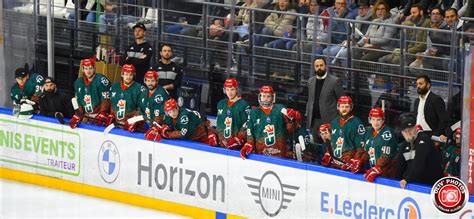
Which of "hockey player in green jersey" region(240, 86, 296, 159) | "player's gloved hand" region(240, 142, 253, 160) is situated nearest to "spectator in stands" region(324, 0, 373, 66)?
"hockey player in green jersey" region(240, 86, 296, 159)

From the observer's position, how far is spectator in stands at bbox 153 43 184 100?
15484 millimetres

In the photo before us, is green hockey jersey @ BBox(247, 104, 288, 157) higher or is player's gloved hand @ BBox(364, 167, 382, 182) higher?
green hockey jersey @ BBox(247, 104, 288, 157)

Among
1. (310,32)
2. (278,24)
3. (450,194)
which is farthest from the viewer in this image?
(278,24)

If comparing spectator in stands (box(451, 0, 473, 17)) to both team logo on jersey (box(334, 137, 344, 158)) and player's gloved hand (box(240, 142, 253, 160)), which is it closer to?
team logo on jersey (box(334, 137, 344, 158))

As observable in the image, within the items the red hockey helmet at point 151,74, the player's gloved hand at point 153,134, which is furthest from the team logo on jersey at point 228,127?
the red hockey helmet at point 151,74

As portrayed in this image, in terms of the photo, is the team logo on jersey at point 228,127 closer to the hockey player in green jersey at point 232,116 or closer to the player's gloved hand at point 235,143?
the hockey player in green jersey at point 232,116

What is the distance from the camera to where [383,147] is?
1327cm

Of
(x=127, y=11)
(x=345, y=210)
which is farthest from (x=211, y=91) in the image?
(x=345, y=210)

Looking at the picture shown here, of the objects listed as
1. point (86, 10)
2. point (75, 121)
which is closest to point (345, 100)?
point (75, 121)

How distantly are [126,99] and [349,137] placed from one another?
2483mm

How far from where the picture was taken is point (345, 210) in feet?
44.1

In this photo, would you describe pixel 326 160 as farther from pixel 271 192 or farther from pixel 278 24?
pixel 278 24

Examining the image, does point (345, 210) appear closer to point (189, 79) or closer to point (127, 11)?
point (189, 79)

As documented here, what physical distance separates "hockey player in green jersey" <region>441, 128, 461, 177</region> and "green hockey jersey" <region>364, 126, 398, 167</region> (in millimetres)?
414
